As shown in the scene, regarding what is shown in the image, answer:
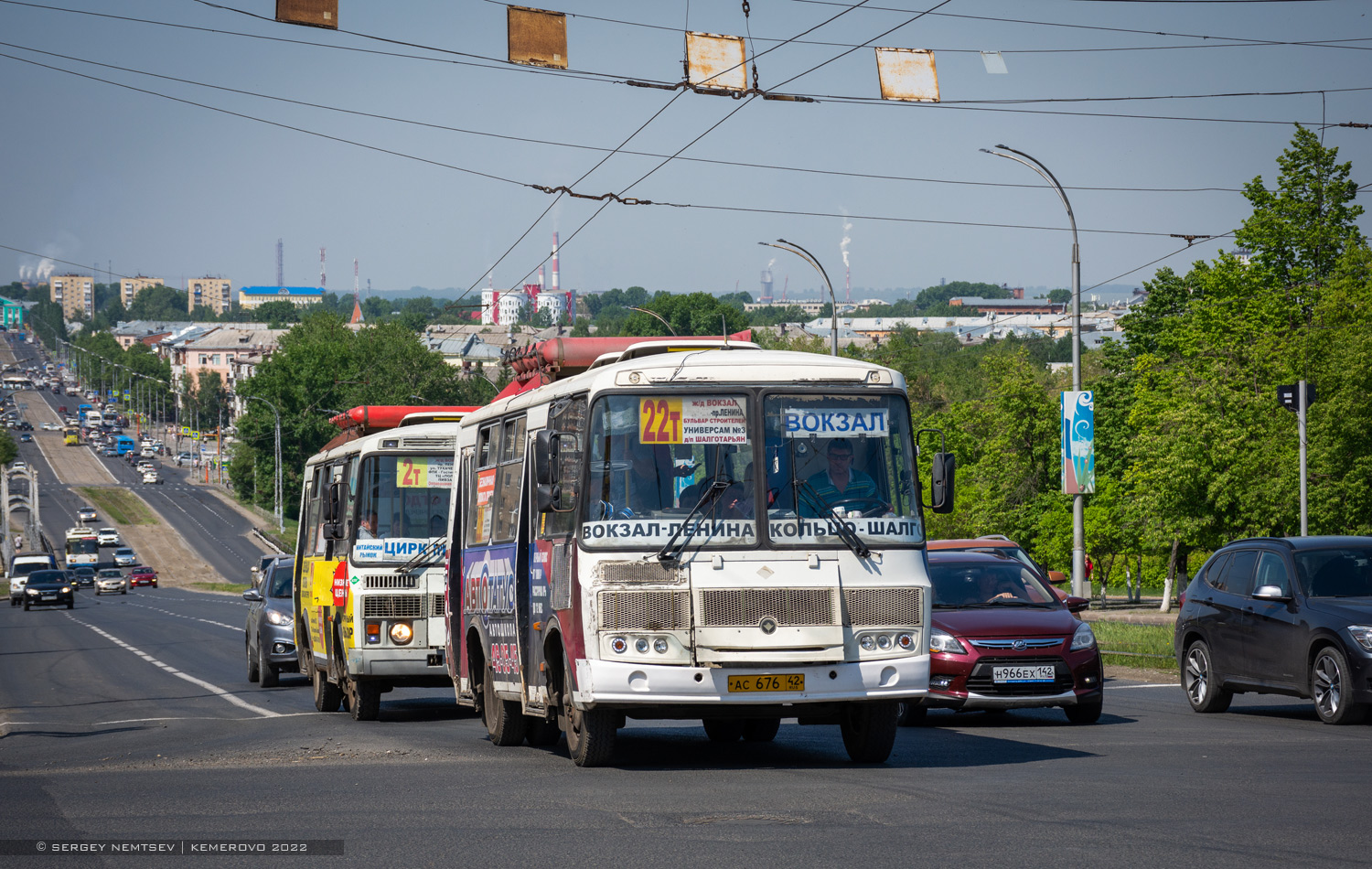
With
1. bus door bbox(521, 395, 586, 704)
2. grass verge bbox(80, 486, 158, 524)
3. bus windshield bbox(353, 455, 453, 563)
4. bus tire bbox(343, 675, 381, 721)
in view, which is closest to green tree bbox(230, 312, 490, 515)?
grass verge bbox(80, 486, 158, 524)

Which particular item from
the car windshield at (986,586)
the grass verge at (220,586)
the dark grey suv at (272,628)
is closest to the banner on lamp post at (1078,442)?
the car windshield at (986,586)

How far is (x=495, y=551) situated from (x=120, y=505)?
414ft

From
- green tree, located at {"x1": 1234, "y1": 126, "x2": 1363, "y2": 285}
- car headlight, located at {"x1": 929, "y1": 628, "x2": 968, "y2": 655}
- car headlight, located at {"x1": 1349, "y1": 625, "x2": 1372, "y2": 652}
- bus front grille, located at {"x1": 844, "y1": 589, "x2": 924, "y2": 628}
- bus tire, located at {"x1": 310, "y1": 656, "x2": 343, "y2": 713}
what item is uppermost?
green tree, located at {"x1": 1234, "y1": 126, "x2": 1363, "y2": 285}

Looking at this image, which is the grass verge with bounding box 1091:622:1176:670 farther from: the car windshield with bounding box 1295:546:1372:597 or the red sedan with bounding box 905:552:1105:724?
the red sedan with bounding box 905:552:1105:724

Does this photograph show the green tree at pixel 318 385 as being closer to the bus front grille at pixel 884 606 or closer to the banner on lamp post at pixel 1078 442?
the banner on lamp post at pixel 1078 442

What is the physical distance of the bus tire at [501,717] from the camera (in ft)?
44.7

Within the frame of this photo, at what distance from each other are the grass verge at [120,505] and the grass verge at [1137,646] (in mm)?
103616

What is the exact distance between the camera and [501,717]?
1370 centimetres

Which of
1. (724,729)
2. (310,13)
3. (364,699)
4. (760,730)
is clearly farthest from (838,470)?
(310,13)

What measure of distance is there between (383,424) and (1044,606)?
8420mm

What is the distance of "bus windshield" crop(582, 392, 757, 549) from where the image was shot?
35.7 feet

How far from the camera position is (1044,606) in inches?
619

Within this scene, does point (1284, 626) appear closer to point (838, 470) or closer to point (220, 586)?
point (838, 470)

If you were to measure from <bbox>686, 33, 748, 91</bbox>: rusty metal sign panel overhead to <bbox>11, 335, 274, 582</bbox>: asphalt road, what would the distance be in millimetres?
79093
